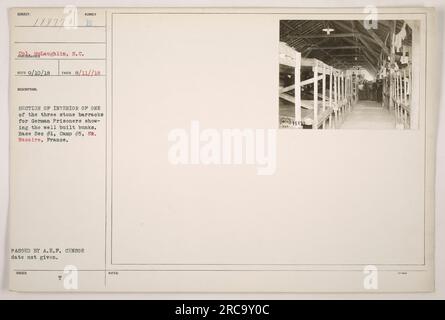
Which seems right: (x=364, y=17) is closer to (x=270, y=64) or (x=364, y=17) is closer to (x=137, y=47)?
(x=270, y=64)

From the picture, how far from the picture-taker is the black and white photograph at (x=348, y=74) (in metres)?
1.09

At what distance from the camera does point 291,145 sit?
3.57 ft

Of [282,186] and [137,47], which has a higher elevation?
[137,47]

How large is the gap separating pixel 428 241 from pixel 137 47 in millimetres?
759

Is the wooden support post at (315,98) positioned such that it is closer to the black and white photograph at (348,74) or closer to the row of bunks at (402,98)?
the black and white photograph at (348,74)

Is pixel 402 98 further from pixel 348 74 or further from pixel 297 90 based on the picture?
pixel 297 90

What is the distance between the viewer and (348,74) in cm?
111

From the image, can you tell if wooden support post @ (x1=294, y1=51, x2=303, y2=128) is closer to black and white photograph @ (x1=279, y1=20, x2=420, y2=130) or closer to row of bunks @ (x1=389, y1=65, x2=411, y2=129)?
black and white photograph @ (x1=279, y1=20, x2=420, y2=130)

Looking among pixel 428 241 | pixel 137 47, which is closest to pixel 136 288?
pixel 137 47

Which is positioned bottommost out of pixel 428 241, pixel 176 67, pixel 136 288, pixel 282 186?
pixel 136 288

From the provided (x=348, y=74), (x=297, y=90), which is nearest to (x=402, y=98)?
(x=348, y=74)

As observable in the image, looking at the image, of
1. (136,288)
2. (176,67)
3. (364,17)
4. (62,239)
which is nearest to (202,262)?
(136,288)

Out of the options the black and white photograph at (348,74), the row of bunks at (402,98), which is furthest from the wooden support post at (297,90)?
the row of bunks at (402,98)

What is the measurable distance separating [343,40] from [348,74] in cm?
7
